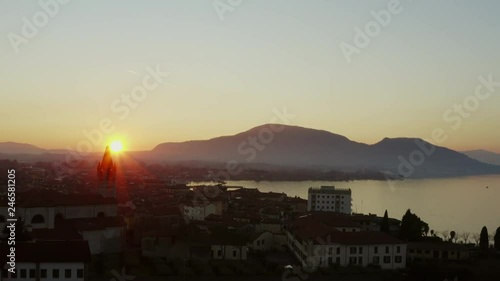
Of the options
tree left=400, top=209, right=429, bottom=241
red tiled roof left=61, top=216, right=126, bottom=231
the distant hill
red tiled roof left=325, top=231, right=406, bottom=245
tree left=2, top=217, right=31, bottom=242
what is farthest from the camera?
the distant hill

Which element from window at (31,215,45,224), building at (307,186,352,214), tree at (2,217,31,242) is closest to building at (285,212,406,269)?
tree at (2,217,31,242)

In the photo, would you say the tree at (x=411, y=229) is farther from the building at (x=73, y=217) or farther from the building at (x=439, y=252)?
the building at (x=73, y=217)

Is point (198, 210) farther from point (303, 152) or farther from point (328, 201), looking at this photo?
point (303, 152)

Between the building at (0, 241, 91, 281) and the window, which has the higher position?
the window

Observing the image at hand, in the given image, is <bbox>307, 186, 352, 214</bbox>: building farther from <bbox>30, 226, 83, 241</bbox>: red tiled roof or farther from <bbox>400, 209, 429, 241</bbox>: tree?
<bbox>30, 226, 83, 241</bbox>: red tiled roof

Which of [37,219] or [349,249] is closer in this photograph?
[349,249]

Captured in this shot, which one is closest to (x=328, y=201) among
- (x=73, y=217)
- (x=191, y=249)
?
(x=191, y=249)

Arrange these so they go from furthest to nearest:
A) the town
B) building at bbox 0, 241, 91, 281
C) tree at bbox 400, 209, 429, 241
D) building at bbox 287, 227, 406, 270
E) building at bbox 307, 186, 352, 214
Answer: building at bbox 307, 186, 352, 214, tree at bbox 400, 209, 429, 241, building at bbox 287, 227, 406, 270, the town, building at bbox 0, 241, 91, 281
